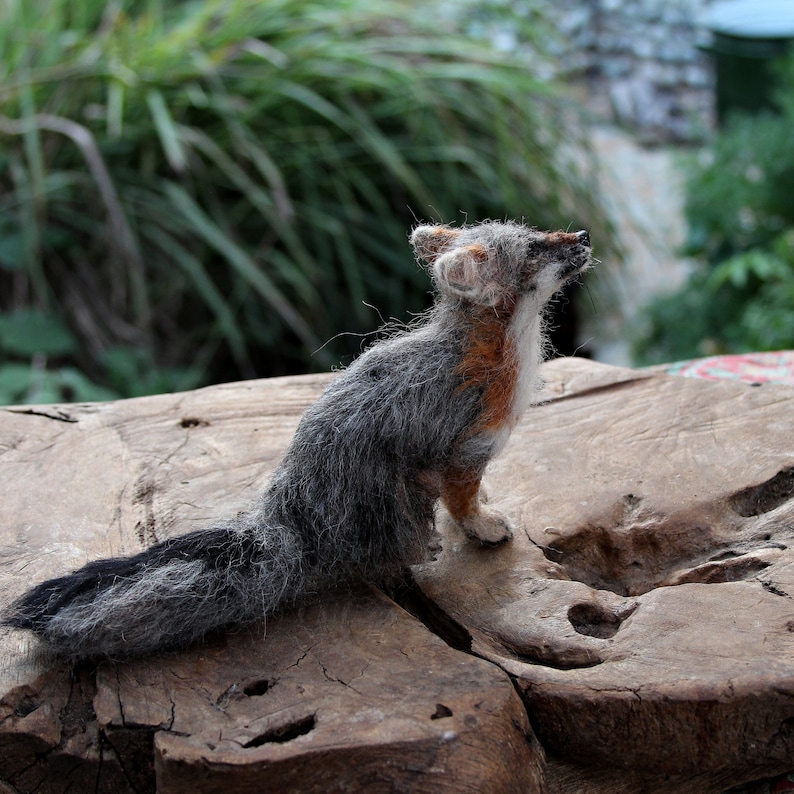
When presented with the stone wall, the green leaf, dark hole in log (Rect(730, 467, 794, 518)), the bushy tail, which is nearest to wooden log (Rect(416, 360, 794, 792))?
dark hole in log (Rect(730, 467, 794, 518))

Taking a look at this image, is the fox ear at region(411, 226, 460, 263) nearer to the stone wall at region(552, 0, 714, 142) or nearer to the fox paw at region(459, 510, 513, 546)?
the fox paw at region(459, 510, 513, 546)

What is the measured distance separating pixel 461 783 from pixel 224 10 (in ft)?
14.4

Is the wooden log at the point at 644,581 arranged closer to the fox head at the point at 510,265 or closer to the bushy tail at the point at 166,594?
the bushy tail at the point at 166,594

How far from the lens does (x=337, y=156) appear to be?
4.51m

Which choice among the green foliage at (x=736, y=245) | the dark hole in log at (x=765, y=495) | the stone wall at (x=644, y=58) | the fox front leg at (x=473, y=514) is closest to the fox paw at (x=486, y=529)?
the fox front leg at (x=473, y=514)

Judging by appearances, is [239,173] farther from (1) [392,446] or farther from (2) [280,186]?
(1) [392,446]

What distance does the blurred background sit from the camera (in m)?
4.22

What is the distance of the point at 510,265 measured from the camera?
1741mm

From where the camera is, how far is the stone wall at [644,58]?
6.81m

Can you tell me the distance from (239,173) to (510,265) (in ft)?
9.29

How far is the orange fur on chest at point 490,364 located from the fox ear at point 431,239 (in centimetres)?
20

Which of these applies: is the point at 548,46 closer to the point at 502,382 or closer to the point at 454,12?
the point at 454,12

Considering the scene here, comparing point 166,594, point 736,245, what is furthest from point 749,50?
point 166,594

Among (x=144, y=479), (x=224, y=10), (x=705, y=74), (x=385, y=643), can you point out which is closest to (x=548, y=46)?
(x=705, y=74)
